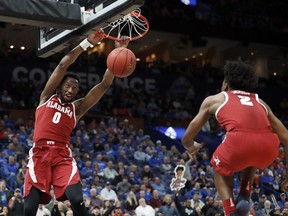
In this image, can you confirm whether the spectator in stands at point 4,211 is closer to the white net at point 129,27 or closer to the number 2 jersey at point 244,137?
the white net at point 129,27

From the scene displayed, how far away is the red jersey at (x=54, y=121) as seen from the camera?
724 centimetres

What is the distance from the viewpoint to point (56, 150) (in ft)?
23.7

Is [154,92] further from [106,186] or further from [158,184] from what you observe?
[106,186]

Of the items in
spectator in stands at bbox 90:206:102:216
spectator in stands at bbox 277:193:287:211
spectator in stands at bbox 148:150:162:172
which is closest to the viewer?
spectator in stands at bbox 90:206:102:216

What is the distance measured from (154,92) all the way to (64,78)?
22011mm

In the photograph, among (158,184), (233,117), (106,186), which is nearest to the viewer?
(233,117)

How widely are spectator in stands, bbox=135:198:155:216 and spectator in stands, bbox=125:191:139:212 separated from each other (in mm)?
461

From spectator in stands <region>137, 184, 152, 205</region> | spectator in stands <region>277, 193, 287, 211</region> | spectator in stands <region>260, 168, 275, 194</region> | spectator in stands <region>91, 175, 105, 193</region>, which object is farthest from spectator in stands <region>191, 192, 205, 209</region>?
spectator in stands <region>260, 168, 275, 194</region>

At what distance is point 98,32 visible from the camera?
27.0 feet

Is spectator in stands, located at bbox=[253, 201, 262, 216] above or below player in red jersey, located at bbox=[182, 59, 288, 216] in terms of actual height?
below

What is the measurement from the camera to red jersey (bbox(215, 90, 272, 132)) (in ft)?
18.7

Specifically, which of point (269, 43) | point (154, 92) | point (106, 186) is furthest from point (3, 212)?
point (269, 43)

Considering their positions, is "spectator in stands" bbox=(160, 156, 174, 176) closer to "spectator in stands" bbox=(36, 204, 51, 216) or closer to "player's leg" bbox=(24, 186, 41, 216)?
"spectator in stands" bbox=(36, 204, 51, 216)

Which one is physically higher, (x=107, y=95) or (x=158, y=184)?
(x=107, y=95)
